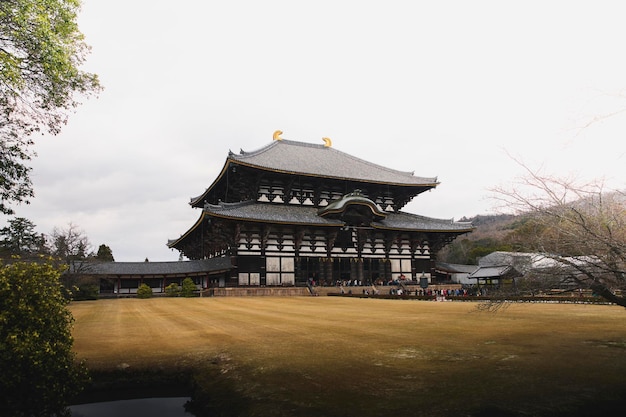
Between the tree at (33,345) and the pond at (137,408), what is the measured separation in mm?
1508

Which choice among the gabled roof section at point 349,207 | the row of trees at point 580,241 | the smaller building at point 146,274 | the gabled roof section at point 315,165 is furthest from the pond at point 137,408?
the smaller building at point 146,274

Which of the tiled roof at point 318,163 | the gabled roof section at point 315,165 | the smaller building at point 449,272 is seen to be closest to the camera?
the gabled roof section at point 315,165

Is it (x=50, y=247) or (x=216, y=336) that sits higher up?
(x=50, y=247)

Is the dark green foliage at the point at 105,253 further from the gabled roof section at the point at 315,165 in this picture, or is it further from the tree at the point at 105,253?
the gabled roof section at the point at 315,165

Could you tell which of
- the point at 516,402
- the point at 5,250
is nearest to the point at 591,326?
the point at 516,402

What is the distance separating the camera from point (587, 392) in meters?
6.00

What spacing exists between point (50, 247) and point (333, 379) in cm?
4996

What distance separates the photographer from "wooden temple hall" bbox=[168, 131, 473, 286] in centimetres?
3653

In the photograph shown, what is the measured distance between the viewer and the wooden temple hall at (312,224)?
3653cm

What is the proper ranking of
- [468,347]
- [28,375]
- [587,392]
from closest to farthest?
[28,375] → [587,392] → [468,347]

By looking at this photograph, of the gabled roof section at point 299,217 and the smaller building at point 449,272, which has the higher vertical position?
the gabled roof section at point 299,217

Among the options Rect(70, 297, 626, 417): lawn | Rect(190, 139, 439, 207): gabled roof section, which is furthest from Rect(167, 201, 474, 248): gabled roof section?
Rect(70, 297, 626, 417): lawn

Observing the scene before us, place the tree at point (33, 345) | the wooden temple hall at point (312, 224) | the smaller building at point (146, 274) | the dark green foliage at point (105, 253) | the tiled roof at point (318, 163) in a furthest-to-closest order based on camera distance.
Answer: the dark green foliage at point (105, 253)
the smaller building at point (146, 274)
the tiled roof at point (318, 163)
the wooden temple hall at point (312, 224)
the tree at point (33, 345)

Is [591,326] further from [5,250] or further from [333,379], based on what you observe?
[5,250]
